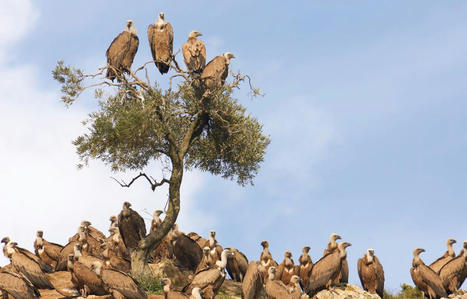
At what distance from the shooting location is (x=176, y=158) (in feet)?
76.6

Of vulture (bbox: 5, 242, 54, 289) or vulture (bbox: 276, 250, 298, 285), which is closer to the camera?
vulture (bbox: 5, 242, 54, 289)

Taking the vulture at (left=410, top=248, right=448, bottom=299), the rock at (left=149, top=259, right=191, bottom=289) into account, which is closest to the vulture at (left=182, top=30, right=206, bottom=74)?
the rock at (left=149, top=259, right=191, bottom=289)

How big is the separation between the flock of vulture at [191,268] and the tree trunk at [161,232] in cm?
67

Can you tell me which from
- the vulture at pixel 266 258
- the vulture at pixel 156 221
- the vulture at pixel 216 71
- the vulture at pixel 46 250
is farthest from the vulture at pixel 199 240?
the vulture at pixel 216 71

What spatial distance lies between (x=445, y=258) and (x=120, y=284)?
1267cm

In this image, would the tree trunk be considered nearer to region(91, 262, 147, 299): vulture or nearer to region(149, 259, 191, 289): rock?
region(149, 259, 191, 289): rock

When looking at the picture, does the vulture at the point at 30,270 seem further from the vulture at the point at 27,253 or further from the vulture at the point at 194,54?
the vulture at the point at 194,54

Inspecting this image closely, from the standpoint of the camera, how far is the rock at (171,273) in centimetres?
2344

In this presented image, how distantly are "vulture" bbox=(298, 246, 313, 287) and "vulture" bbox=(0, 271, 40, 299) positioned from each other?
8195 mm

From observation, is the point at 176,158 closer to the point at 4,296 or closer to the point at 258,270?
the point at 258,270

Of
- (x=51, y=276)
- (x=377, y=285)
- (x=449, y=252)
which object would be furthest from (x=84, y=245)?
(x=449, y=252)

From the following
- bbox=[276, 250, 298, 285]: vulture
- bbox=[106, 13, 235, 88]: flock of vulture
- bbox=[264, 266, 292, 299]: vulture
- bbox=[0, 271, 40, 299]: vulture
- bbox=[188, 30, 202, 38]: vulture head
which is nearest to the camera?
bbox=[0, 271, 40, 299]: vulture

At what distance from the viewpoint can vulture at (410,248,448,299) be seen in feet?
76.6

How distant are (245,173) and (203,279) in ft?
21.0
